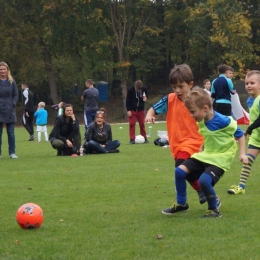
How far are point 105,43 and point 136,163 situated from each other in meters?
37.4

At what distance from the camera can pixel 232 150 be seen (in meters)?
6.96

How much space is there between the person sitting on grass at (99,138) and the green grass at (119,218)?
3.51 m

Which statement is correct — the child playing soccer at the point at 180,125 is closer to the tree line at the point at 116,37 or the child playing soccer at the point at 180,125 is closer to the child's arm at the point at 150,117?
the child's arm at the point at 150,117

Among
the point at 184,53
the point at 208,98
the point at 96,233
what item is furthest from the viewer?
the point at 184,53

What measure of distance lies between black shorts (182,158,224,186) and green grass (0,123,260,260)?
18.9 inches

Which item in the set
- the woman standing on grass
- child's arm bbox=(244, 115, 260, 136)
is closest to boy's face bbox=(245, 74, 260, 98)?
child's arm bbox=(244, 115, 260, 136)

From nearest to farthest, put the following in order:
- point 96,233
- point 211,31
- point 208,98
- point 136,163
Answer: point 96,233, point 208,98, point 136,163, point 211,31

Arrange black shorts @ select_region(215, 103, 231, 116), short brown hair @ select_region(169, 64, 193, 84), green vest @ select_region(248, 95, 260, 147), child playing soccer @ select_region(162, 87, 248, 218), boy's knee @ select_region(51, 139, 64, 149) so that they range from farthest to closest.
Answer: black shorts @ select_region(215, 103, 231, 116), boy's knee @ select_region(51, 139, 64, 149), green vest @ select_region(248, 95, 260, 147), short brown hair @ select_region(169, 64, 193, 84), child playing soccer @ select_region(162, 87, 248, 218)

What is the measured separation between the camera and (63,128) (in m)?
15.6

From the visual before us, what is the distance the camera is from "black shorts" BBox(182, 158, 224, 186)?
6742mm

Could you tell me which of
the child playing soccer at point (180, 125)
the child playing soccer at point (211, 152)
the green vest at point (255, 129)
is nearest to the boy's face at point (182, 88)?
the child playing soccer at point (180, 125)

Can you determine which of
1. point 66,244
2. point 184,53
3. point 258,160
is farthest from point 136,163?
point 184,53

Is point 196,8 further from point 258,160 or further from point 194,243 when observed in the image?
point 194,243

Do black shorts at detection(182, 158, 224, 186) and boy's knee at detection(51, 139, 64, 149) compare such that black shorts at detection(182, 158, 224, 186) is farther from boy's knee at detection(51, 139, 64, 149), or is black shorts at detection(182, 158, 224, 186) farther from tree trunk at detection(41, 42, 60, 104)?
tree trunk at detection(41, 42, 60, 104)
